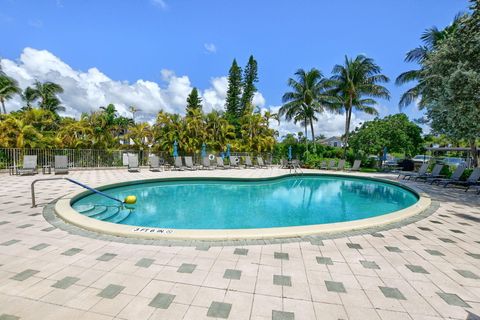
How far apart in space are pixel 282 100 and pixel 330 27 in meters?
13.3

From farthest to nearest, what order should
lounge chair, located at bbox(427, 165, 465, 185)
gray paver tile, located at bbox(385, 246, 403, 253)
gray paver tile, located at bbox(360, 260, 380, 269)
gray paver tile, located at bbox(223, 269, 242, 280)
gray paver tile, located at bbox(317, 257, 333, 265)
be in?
lounge chair, located at bbox(427, 165, 465, 185)
gray paver tile, located at bbox(385, 246, 403, 253)
gray paver tile, located at bbox(317, 257, 333, 265)
gray paver tile, located at bbox(360, 260, 380, 269)
gray paver tile, located at bbox(223, 269, 242, 280)

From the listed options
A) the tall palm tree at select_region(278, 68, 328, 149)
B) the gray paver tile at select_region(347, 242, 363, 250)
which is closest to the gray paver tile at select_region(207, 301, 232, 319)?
the gray paver tile at select_region(347, 242, 363, 250)

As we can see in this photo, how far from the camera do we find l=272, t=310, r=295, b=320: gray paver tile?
2.27 metres

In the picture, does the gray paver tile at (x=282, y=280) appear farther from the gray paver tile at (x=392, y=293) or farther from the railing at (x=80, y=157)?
the railing at (x=80, y=157)

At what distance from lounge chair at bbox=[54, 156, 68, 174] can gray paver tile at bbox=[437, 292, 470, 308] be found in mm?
15562

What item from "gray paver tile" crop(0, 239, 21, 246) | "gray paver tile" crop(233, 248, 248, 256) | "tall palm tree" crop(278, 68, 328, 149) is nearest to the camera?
"gray paver tile" crop(233, 248, 248, 256)

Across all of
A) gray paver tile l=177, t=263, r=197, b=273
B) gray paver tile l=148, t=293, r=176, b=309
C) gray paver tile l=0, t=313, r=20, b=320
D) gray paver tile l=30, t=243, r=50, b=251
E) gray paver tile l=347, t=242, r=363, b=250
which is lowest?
gray paver tile l=347, t=242, r=363, b=250

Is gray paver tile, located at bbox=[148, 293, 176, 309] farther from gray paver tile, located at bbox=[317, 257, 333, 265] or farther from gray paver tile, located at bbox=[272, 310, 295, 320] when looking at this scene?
gray paver tile, located at bbox=[317, 257, 333, 265]

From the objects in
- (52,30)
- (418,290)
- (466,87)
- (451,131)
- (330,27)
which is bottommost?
(418,290)

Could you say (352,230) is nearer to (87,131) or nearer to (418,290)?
(418,290)

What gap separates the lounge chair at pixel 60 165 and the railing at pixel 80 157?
183cm

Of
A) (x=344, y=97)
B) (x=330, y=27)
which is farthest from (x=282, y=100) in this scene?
(x=330, y=27)

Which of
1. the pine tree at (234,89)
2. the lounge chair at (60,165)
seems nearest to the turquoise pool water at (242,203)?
the lounge chair at (60,165)

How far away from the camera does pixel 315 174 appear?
16.1 metres
